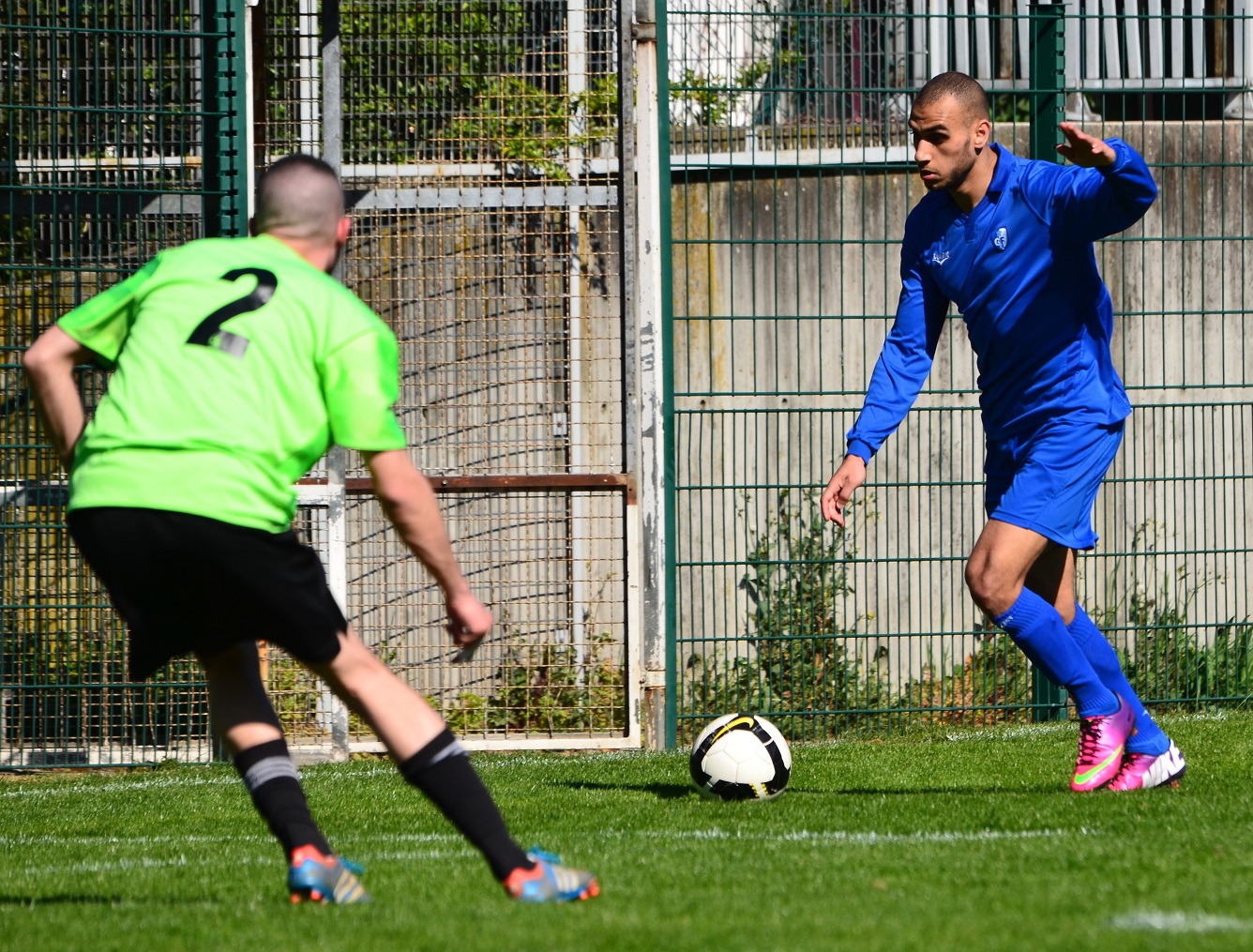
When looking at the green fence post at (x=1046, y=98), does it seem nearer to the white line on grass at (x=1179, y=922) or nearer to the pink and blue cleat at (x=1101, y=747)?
the pink and blue cleat at (x=1101, y=747)

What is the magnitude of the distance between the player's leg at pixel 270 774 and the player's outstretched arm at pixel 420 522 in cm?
67

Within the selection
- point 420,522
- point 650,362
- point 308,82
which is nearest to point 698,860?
point 420,522

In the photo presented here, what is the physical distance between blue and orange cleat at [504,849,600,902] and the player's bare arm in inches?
57.8

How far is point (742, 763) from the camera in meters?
5.81

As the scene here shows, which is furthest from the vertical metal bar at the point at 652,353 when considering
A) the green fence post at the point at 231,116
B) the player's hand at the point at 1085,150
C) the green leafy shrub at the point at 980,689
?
the player's hand at the point at 1085,150

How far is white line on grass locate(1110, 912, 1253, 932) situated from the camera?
3281 mm

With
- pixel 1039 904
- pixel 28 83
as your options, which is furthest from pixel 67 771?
pixel 1039 904

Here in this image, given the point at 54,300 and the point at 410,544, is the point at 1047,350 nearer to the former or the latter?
the point at 410,544

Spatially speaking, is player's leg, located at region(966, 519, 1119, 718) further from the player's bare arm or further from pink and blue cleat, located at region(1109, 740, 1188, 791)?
the player's bare arm

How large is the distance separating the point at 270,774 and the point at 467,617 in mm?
736

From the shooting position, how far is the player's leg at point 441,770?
3.61 m

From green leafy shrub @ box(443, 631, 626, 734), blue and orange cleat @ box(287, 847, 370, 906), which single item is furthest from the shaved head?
green leafy shrub @ box(443, 631, 626, 734)

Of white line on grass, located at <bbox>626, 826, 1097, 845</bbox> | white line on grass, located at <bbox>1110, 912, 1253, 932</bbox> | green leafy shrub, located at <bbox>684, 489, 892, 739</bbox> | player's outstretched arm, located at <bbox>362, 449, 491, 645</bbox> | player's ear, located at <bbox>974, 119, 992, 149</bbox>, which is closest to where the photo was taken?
white line on grass, located at <bbox>1110, 912, 1253, 932</bbox>

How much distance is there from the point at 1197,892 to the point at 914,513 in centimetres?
534
